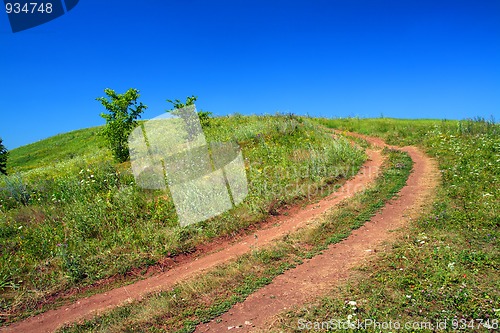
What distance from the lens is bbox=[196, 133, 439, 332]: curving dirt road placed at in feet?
16.7

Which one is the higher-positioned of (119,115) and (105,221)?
(119,115)

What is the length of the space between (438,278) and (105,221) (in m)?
7.86

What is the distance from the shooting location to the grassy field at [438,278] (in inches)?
181

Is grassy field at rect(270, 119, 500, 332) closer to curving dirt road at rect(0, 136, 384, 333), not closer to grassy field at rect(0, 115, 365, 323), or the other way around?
curving dirt road at rect(0, 136, 384, 333)

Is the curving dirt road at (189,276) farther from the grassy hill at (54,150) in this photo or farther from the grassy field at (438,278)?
the grassy hill at (54,150)

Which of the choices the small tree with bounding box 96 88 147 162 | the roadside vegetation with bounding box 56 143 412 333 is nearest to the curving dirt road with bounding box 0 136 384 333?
the roadside vegetation with bounding box 56 143 412 333

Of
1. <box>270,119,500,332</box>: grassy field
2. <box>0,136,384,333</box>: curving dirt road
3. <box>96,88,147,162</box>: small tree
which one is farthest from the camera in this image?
<box>96,88,147,162</box>: small tree

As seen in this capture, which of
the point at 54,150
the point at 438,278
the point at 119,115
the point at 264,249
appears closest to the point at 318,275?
the point at 264,249

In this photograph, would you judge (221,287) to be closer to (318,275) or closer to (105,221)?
(318,275)

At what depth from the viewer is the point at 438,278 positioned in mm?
5344

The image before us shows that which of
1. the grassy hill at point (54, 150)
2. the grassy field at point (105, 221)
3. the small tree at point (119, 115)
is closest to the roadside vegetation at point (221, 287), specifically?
the grassy field at point (105, 221)

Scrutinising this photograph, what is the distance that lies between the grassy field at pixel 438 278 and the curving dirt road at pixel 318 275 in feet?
0.93

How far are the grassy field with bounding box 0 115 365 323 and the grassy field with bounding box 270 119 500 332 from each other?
3.84 m

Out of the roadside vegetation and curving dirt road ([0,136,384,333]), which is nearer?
the roadside vegetation
